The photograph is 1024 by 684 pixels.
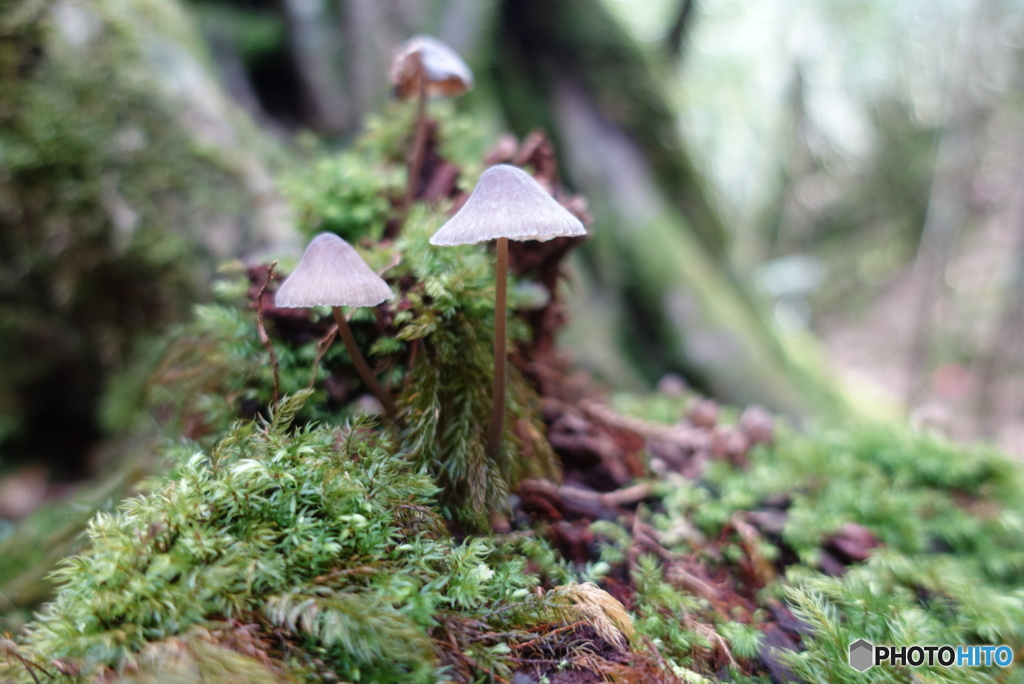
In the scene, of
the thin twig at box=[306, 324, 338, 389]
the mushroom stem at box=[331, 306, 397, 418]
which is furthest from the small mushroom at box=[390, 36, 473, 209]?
the mushroom stem at box=[331, 306, 397, 418]

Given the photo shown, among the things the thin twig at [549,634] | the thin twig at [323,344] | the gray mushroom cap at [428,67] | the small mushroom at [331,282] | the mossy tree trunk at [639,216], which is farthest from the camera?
the mossy tree trunk at [639,216]

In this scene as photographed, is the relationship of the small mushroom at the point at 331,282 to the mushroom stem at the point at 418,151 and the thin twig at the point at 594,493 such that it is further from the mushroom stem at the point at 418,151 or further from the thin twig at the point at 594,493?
the mushroom stem at the point at 418,151

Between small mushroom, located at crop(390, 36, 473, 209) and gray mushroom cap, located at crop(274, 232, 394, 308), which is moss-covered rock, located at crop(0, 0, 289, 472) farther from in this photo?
gray mushroom cap, located at crop(274, 232, 394, 308)

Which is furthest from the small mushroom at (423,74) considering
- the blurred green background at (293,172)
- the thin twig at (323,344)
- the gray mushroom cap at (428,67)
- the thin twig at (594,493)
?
the thin twig at (594,493)

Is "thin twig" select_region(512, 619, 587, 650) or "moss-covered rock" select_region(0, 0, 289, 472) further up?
"moss-covered rock" select_region(0, 0, 289, 472)

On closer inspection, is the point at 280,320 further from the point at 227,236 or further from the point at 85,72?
the point at 85,72

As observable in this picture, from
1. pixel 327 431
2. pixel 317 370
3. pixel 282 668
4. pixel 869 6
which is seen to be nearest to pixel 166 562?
pixel 282 668
